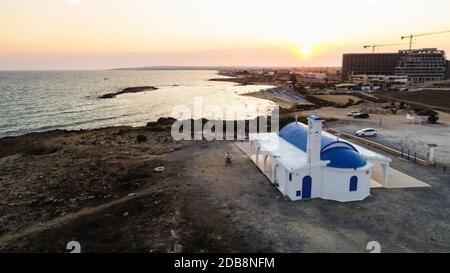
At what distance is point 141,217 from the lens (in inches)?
805

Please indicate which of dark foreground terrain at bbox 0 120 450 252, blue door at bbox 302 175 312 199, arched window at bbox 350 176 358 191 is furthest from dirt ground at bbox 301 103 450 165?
blue door at bbox 302 175 312 199

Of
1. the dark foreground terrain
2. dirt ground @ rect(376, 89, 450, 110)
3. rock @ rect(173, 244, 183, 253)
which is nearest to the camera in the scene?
rock @ rect(173, 244, 183, 253)

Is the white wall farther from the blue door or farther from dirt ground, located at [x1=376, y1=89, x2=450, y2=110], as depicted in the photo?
dirt ground, located at [x1=376, y1=89, x2=450, y2=110]

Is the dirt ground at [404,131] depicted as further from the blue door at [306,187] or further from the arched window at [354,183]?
the blue door at [306,187]

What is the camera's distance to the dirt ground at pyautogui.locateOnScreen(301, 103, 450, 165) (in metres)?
36.3

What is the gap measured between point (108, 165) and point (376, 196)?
23248 millimetres

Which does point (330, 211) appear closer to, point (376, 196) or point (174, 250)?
point (376, 196)

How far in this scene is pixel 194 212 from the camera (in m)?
20.8

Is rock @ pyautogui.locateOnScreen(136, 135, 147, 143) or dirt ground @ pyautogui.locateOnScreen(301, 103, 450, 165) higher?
dirt ground @ pyautogui.locateOnScreen(301, 103, 450, 165)

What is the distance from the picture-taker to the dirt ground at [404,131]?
36344 millimetres

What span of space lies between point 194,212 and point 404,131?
36.7 metres

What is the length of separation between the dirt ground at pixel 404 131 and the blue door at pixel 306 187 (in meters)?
16.7

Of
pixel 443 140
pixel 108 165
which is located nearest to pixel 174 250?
pixel 108 165

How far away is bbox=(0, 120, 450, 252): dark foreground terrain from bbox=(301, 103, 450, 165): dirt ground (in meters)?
6.69
